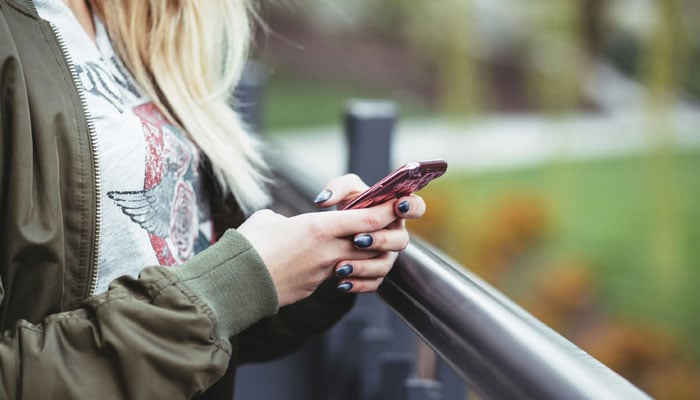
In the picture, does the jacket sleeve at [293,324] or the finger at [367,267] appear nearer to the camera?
the finger at [367,267]

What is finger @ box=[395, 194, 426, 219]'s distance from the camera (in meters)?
1.05

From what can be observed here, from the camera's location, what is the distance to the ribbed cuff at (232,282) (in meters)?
0.96

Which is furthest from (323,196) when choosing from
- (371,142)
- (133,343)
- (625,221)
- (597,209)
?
(597,209)

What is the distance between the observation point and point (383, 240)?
3.45 feet

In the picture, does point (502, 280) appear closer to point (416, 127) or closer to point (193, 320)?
point (193, 320)

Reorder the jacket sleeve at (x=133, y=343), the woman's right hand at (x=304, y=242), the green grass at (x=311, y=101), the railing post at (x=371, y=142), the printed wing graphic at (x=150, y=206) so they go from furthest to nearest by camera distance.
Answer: the green grass at (x=311, y=101) < the railing post at (x=371, y=142) < the printed wing graphic at (x=150, y=206) < the woman's right hand at (x=304, y=242) < the jacket sleeve at (x=133, y=343)

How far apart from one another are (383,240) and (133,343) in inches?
12.5

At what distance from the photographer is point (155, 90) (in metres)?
1.33

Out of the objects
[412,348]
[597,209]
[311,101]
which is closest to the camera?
[412,348]

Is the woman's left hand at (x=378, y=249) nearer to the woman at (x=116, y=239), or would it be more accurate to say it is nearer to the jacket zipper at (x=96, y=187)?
the woman at (x=116, y=239)

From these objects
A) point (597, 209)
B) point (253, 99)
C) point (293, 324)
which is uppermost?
point (253, 99)

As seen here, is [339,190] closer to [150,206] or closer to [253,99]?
[150,206]

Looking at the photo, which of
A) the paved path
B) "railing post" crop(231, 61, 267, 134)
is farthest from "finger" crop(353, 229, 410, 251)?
the paved path

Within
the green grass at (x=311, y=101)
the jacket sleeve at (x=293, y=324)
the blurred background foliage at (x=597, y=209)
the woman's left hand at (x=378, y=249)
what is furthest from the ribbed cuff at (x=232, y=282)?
the green grass at (x=311, y=101)
